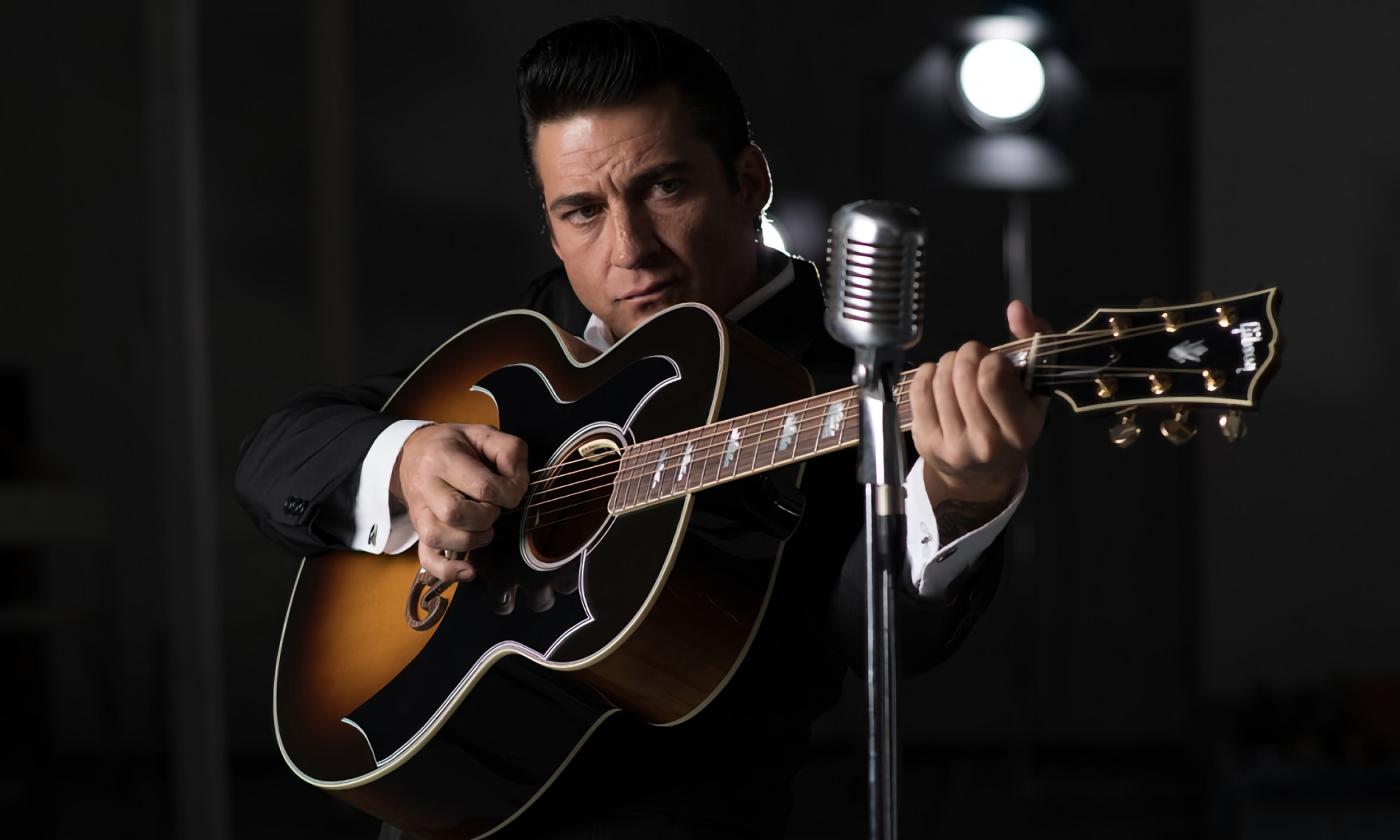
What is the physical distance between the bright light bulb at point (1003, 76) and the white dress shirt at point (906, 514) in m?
3.14

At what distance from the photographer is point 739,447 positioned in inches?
46.7

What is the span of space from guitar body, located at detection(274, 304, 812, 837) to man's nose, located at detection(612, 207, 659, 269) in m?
0.07

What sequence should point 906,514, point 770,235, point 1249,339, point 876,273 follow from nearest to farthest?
point 876,273, point 1249,339, point 906,514, point 770,235

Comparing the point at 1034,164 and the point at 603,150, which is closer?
the point at 603,150

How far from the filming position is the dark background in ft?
12.3

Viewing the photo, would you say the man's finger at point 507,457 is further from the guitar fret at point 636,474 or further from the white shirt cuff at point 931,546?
the white shirt cuff at point 931,546

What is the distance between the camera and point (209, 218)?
440 centimetres

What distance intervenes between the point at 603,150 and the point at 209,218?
336cm

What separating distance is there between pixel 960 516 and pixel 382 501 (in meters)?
0.59

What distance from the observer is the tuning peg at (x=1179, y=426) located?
0.99m

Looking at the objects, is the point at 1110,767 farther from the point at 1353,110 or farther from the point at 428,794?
the point at 428,794

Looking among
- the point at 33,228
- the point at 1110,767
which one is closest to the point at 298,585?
the point at 33,228

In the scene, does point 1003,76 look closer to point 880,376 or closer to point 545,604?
point 545,604

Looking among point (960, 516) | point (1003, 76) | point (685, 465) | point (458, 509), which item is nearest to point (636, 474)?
point (685, 465)
